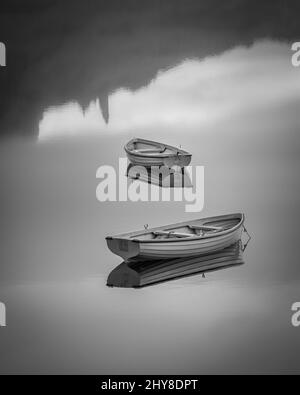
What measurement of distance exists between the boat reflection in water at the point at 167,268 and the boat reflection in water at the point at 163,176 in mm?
585

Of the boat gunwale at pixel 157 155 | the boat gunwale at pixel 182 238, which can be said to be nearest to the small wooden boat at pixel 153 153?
the boat gunwale at pixel 157 155

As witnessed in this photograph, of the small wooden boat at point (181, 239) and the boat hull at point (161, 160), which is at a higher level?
the boat hull at point (161, 160)

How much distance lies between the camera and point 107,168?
8141 mm

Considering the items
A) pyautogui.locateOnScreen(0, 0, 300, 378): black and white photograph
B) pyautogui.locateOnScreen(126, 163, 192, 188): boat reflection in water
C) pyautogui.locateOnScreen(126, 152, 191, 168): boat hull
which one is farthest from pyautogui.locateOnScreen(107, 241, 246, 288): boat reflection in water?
pyautogui.locateOnScreen(126, 152, 191, 168): boat hull

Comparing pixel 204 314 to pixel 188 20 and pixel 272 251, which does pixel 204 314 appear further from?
pixel 188 20

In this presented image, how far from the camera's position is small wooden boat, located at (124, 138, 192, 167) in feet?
26.7

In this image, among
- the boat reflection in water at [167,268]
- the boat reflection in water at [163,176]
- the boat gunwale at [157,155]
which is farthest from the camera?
the boat reflection in water at [163,176]

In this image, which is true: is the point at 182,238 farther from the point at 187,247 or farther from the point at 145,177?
the point at 145,177

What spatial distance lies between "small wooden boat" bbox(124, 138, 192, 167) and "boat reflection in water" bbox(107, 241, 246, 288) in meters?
0.74

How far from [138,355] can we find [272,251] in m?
1.26

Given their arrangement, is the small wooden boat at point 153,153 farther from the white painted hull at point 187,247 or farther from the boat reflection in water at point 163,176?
the white painted hull at point 187,247

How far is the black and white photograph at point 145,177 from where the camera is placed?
25.9ft

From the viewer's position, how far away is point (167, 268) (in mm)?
7910

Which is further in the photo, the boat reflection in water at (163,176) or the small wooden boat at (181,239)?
the boat reflection in water at (163,176)
